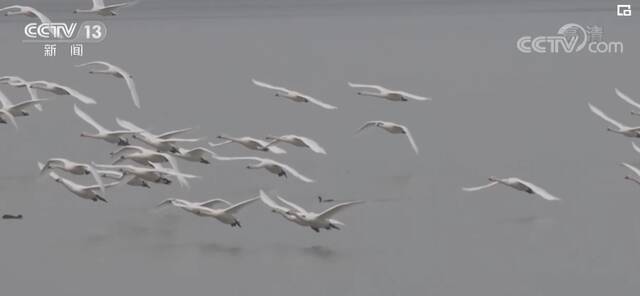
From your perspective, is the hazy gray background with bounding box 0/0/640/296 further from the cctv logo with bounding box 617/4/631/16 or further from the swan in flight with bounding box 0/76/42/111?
the swan in flight with bounding box 0/76/42/111

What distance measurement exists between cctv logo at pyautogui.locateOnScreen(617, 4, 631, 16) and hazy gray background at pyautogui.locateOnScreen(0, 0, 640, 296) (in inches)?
11.2

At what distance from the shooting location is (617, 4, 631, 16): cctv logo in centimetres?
3534

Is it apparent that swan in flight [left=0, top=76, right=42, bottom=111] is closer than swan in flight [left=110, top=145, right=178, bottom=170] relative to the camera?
No

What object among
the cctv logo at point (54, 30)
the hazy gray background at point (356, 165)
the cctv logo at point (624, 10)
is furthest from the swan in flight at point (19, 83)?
the cctv logo at point (624, 10)

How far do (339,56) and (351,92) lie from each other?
4.27m

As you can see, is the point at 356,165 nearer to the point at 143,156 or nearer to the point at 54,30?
the point at 143,156

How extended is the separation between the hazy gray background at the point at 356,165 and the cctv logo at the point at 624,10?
0.94 feet

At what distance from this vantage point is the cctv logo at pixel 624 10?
116 feet

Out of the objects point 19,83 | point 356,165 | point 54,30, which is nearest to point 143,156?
point 19,83

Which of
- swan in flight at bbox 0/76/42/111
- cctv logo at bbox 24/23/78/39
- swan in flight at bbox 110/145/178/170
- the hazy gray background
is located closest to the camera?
the hazy gray background

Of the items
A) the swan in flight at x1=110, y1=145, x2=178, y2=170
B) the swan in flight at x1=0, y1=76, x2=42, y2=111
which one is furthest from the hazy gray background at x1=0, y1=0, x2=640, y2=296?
the swan in flight at x1=0, y1=76, x2=42, y2=111

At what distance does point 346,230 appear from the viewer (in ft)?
58.6

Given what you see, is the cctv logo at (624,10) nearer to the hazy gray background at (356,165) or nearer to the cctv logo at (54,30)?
the hazy gray background at (356,165)

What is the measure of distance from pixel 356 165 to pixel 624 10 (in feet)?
52.1
